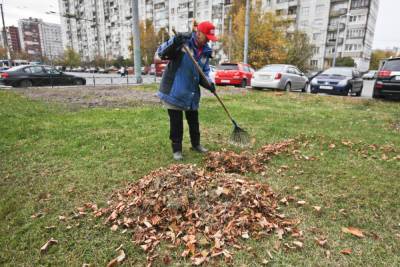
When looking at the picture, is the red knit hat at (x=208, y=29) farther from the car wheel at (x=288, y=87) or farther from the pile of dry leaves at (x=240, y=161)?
the car wheel at (x=288, y=87)

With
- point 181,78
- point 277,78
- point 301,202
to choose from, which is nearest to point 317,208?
point 301,202

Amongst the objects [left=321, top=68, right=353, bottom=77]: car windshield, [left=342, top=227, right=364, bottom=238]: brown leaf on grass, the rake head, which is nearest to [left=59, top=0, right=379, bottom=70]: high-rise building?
[left=321, top=68, right=353, bottom=77]: car windshield

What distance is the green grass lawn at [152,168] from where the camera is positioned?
7.22ft

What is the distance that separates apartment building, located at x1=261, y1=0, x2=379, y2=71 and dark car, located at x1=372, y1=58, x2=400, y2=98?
42124mm

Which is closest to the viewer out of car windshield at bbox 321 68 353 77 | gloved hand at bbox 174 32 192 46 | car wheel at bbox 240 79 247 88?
gloved hand at bbox 174 32 192 46

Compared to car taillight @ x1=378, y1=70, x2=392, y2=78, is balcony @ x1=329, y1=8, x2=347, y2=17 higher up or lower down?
higher up

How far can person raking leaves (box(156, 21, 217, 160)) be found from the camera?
3.54 metres

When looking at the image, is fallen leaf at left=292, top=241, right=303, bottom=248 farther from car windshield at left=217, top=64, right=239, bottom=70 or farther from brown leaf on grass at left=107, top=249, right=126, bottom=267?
car windshield at left=217, top=64, right=239, bottom=70

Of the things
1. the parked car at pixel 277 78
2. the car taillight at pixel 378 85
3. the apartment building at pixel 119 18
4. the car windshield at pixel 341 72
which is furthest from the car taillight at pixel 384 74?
the apartment building at pixel 119 18

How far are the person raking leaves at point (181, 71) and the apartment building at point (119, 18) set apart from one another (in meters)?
49.1

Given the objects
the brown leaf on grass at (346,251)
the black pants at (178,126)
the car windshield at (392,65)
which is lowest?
the brown leaf on grass at (346,251)

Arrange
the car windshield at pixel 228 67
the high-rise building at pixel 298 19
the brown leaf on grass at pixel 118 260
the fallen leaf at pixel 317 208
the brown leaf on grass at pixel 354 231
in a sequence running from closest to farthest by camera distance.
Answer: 1. the brown leaf on grass at pixel 118 260
2. the brown leaf on grass at pixel 354 231
3. the fallen leaf at pixel 317 208
4. the car windshield at pixel 228 67
5. the high-rise building at pixel 298 19

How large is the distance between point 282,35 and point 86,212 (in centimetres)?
3421

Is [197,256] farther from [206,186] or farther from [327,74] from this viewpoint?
[327,74]
